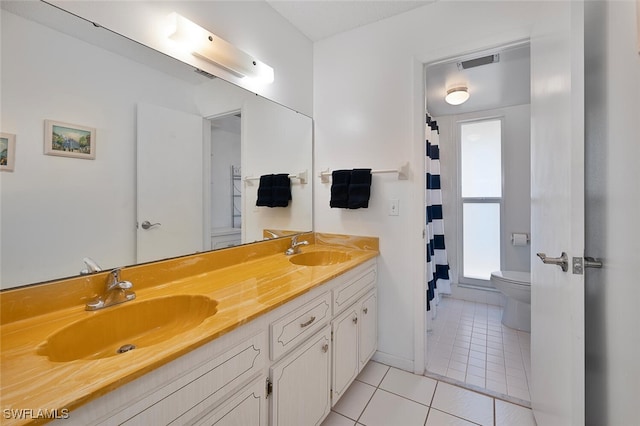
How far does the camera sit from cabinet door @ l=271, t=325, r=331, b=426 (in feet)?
3.29

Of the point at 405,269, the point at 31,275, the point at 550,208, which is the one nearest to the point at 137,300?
the point at 31,275

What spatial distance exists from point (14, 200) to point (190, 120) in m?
0.74

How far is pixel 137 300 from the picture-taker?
98 cm

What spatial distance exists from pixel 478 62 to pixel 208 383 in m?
2.68

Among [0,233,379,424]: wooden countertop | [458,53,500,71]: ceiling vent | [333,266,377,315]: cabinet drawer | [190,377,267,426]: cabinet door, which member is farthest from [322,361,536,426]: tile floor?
[458,53,500,71]: ceiling vent

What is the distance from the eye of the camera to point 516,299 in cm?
237

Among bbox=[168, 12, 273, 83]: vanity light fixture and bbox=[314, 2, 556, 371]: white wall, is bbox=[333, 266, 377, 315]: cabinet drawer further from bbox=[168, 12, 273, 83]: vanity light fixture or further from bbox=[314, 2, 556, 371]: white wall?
bbox=[168, 12, 273, 83]: vanity light fixture

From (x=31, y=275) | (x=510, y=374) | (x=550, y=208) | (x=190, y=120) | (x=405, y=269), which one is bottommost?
(x=510, y=374)

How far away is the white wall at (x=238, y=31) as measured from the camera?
1.09 m

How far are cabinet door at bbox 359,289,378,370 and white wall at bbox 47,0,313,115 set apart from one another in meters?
1.49

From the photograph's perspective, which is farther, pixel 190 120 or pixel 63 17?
pixel 190 120

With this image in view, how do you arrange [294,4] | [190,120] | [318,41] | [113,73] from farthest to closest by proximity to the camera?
[318,41] → [294,4] → [190,120] → [113,73]

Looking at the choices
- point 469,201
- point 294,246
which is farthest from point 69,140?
point 469,201

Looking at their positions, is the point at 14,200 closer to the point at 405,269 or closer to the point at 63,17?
the point at 63,17
